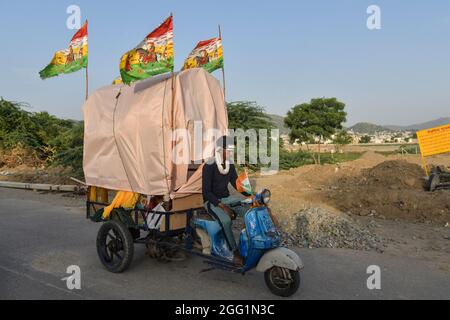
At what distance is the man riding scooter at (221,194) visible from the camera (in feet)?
16.9

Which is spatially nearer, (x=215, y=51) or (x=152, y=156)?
(x=152, y=156)

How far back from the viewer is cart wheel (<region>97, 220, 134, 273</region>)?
18.6 feet

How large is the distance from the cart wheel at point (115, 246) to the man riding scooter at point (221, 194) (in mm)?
1321

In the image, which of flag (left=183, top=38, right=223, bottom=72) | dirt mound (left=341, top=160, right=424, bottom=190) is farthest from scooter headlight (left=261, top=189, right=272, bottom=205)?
dirt mound (left=341, top=160, right=424, bottom=190)

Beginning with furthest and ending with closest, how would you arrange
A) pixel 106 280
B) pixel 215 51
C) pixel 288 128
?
pixel 288 128 → pixel 215 51 → pixel 106 280

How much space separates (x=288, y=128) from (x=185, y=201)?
108 feet

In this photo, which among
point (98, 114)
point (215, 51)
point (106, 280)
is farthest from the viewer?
point (215, 51)

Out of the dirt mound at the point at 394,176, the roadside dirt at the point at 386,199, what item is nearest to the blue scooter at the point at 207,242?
the roadside dirt at the point at 386,199

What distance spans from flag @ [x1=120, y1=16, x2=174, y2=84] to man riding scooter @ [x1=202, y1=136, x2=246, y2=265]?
136 cm

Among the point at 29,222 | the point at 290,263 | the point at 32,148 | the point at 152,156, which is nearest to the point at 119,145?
the point at 152,156

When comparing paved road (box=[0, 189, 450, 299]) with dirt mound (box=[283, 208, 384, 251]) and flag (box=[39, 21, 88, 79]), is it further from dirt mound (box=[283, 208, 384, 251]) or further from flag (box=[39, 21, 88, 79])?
flag (box=[39, 21, 88, 79])
